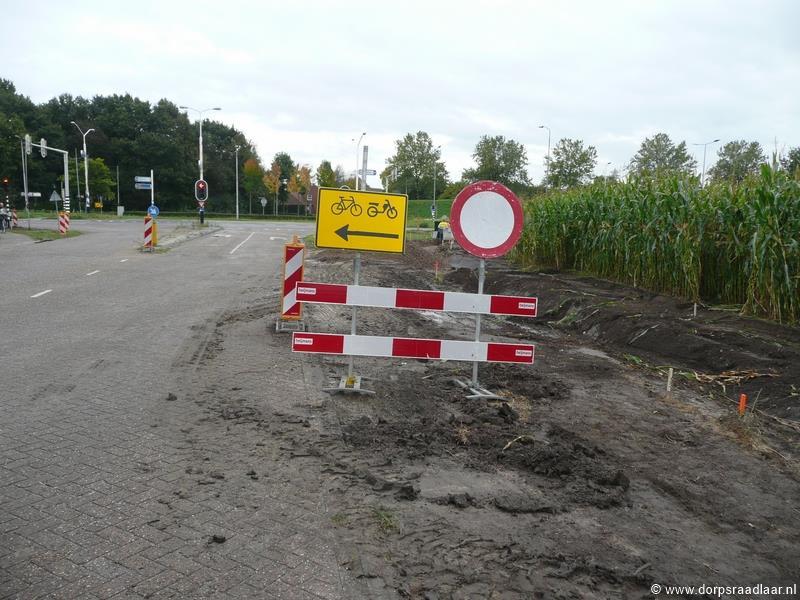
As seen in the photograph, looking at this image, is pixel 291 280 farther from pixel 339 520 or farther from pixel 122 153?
pixel 122 153

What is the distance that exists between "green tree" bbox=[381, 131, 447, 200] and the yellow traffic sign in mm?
107589

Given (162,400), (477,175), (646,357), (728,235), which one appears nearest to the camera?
(162,400)

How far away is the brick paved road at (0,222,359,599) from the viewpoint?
3375mm

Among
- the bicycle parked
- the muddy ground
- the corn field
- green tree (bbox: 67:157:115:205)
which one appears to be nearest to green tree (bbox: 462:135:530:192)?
green tree (bbox: 67:157:115:205)

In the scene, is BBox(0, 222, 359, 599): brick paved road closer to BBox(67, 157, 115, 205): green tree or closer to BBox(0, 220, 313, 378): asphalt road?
BBox(0, 220, 313, 378): asphalt road

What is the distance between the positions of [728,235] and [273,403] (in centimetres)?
934

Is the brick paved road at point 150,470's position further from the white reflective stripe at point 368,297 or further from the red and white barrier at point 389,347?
the white reflective stripe at point 368,297

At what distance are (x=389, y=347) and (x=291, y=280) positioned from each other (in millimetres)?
3694

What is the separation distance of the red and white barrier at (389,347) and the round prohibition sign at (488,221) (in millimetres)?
1078

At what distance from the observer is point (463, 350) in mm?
7199

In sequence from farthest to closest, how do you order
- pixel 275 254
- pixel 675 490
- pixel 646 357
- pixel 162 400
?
pixel 275 254
pixel 646 357
pixel 162 400
pixel 675 490

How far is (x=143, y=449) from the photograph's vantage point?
5086 mm

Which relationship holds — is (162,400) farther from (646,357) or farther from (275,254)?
(275,254)

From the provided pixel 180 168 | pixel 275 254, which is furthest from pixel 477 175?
pixel 275 254
